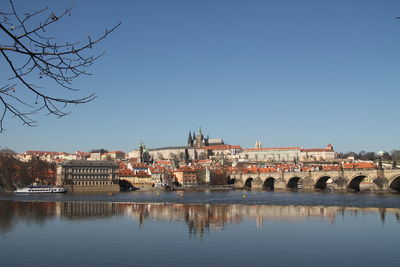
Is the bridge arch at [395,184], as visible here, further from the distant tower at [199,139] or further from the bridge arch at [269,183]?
the distant tower at [199,139]

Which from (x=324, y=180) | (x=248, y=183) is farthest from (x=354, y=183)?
(x=248, y=183)

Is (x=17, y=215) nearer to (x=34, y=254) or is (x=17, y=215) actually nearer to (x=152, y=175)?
(x=34, y=254)

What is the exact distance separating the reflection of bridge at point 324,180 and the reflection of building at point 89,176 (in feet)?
90.7

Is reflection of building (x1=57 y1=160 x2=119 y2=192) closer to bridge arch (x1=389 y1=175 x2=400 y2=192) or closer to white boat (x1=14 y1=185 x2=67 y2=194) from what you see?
white boat (x1=14 y1=185 x2=67 y2=194)

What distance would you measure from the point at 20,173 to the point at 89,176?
12367 mm

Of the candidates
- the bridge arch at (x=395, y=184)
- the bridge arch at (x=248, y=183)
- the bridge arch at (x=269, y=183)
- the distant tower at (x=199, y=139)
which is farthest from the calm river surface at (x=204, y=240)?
the distant tower at (x=199, y=139)

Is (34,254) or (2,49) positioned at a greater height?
(2,49)

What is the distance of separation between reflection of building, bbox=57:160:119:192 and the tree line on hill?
17.4 feet

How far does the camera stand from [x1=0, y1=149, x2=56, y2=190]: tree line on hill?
76.1 meters

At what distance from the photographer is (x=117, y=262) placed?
1531 centimetres

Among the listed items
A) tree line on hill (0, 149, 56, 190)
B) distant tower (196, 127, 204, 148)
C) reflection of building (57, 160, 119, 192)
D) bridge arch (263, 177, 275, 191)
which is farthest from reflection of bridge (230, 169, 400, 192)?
distant tower (196, 127, 204, 148)

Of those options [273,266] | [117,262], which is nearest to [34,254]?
[117,262]

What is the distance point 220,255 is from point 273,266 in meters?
2.61

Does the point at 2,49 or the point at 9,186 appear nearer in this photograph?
the point at 2,49
